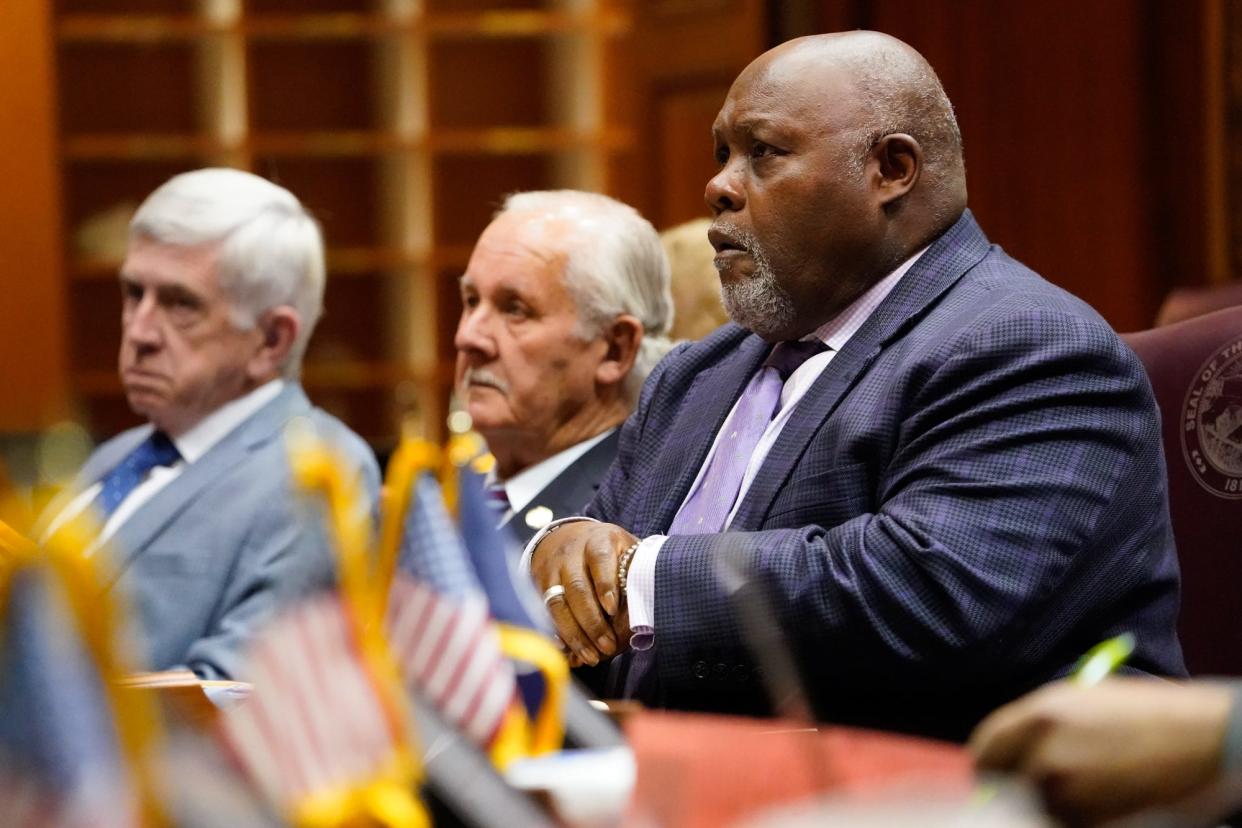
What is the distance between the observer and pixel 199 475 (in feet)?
8.58

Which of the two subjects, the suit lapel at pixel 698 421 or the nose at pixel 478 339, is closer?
the suit lapel at pixel 698 421

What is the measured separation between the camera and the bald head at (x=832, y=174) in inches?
74.2

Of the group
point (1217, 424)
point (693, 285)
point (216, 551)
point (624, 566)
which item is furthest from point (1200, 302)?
point (216, 551)

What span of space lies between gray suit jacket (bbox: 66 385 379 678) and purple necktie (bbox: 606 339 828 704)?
0.56m

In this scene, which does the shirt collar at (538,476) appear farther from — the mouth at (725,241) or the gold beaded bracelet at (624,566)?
the gold beaded bracelet at (624,566)

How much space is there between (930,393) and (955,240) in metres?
0.28

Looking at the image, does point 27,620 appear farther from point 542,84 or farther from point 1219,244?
point 542,84

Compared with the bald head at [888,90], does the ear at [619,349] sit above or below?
below

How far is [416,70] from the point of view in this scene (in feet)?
18.0

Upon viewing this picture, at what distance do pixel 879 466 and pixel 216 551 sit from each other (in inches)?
45.6

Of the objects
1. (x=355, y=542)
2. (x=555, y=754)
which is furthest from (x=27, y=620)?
(x=555, y=754)

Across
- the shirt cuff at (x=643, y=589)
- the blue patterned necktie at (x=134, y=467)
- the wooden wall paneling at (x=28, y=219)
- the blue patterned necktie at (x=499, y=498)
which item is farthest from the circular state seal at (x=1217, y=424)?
the wooden wall paneling at (x=28, y=219)

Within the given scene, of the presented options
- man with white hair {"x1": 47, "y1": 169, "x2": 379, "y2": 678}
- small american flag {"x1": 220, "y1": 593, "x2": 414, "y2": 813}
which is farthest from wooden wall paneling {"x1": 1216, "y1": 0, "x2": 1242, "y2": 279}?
small american flag {"x1": 220, "y1": 593, "x2": 414, "y2": 813}

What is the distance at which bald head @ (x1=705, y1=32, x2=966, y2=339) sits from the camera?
6.18ft
